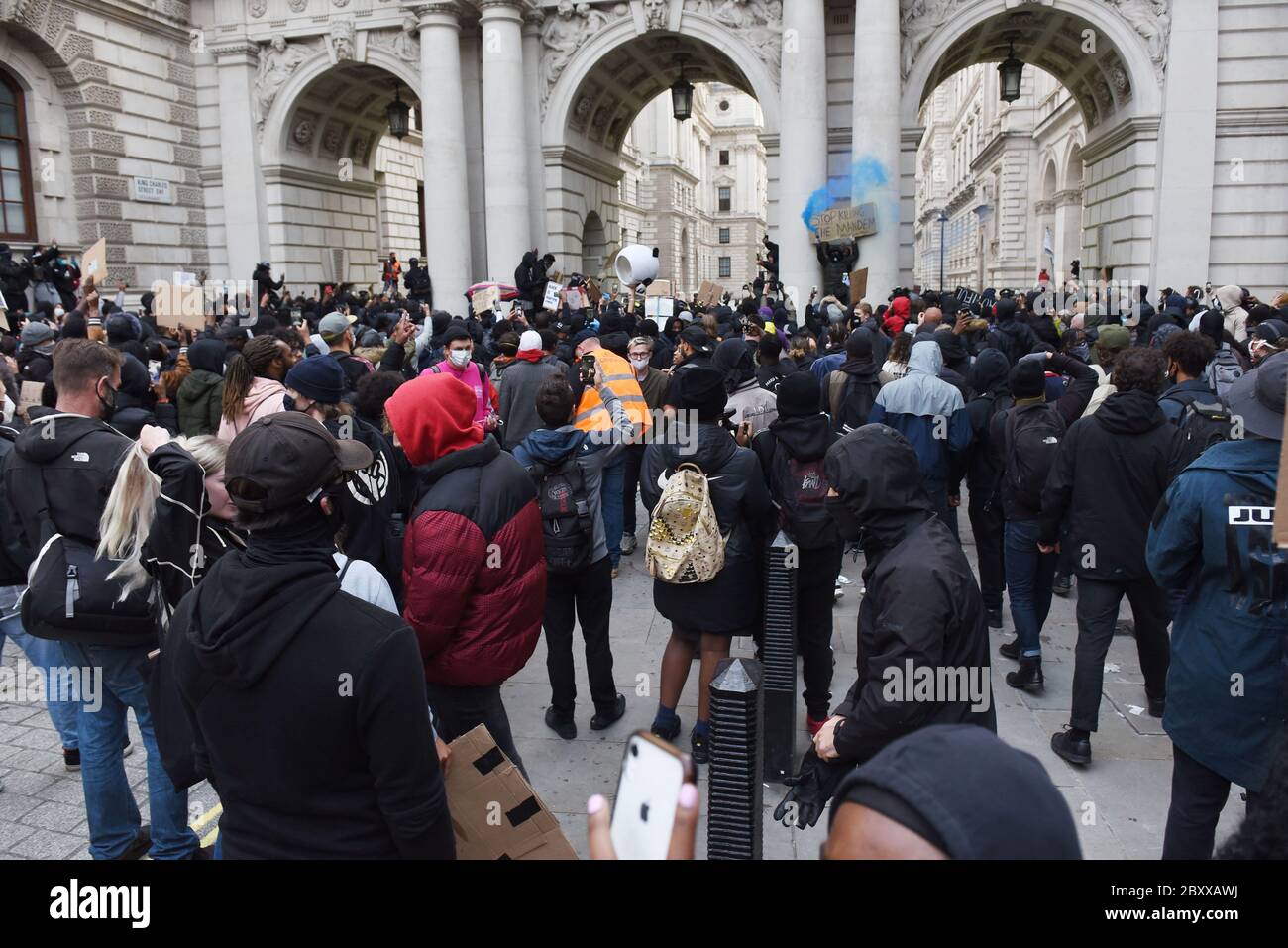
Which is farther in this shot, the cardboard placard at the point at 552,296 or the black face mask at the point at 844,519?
the cardboard placard at the point at 552,296

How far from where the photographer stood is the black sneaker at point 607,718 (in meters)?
5.16

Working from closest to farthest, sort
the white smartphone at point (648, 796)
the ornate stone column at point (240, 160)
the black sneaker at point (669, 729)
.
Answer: the white smartphone at point (648, 796)
the black sneaker at point (669, 729)
the ornate stone column at point (240, 160)

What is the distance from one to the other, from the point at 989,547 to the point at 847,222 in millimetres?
12378

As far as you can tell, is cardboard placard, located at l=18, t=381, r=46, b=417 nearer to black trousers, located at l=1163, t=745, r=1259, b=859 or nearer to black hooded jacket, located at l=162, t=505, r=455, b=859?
black hooded jacket, located at l=162, t=505, r=455, b=859

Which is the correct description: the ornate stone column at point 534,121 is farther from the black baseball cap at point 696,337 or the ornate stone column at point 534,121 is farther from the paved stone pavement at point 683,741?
the paved stone pavement at point 683,741

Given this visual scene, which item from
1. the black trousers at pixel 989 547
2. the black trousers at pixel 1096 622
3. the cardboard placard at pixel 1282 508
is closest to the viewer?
the cardboard placard at pixel 1282 508

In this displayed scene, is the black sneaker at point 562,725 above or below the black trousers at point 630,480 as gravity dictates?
below

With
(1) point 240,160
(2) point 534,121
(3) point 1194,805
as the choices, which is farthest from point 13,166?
(3) point 1194,805

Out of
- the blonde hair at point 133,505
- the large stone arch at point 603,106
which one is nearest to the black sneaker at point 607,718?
the blonde hair at point 133,505

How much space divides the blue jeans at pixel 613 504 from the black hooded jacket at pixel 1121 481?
4123 millimetres

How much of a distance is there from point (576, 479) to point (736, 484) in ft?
3.06

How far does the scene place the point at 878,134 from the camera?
57.5 ft

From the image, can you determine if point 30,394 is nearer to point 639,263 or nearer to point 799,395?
point 799,395

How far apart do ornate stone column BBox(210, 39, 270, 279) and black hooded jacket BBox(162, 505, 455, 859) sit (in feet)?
73.0
